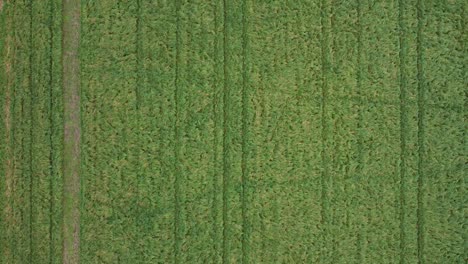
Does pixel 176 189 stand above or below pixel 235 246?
above

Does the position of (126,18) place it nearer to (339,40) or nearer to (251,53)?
(251,53)

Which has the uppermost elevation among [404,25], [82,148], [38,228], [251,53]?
[404,25]

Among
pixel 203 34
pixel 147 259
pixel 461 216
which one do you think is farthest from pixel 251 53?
pixel 461 216
